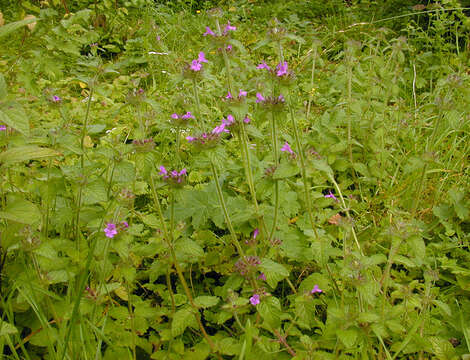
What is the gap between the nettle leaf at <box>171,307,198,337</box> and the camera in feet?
4.10

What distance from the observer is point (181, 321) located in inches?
49.6

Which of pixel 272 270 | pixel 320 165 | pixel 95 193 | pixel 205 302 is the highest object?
pixel 320 165

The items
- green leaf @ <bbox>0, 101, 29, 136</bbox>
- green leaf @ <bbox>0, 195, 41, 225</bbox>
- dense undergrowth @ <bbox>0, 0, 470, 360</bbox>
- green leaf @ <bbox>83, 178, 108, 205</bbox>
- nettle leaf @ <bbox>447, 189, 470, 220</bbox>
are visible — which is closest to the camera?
green leaf @ <bbox>0, 101, 29, 136</bbox>

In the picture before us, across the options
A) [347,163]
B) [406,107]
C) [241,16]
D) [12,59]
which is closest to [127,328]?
[347,163]

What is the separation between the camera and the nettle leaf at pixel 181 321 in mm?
1249

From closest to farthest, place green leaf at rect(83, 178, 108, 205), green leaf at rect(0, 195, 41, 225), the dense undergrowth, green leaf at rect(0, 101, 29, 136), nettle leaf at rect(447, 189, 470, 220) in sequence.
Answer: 1. green leaf at rect(0, 101, 29, 136)
2. green leaf at rect(0, 195, 41, 225)
3. the dense undergrowth
4. green leaf at rect(83, 178, 108, 205)
5. nettle leaf at rect(447, 189, 470, 220)

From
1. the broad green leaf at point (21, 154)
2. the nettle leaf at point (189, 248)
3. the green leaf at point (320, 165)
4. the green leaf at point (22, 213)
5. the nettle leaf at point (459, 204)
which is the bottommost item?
the nettle leaf at point (459, 204)

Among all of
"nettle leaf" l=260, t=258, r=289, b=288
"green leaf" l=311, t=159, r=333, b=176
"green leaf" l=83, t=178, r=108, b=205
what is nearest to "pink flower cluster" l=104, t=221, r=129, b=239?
"green leaf" l=83, t=178, r=108, b=205

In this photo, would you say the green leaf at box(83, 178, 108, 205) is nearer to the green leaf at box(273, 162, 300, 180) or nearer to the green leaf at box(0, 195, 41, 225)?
the green leaf at box(0, 195, 41, 225)

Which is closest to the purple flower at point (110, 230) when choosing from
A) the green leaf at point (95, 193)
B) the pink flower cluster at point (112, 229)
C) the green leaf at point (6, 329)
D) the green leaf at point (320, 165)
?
the pink flower cluster at point (112, 229)

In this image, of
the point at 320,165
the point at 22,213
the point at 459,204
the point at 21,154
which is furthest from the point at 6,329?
Result: the point at 459,204

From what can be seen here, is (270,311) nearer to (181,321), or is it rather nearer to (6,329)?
(181,321)

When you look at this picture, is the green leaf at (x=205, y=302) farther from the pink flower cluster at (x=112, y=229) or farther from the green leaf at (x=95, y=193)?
the green leaf at (x=95, y=193)

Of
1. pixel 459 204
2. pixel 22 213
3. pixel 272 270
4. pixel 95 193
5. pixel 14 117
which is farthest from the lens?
pixel 459 204
